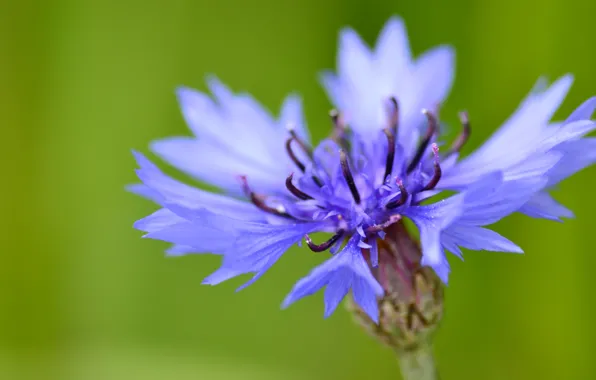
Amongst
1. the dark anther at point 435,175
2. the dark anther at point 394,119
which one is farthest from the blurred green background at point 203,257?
the dark anther at point 435,175

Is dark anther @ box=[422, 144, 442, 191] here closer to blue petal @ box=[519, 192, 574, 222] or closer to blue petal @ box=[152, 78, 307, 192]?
blue petal @ box=[519, 192, 574, 222]

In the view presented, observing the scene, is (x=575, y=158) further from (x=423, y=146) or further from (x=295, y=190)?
(x=295, y=190)

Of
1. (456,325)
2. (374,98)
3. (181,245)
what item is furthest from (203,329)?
(181,245)

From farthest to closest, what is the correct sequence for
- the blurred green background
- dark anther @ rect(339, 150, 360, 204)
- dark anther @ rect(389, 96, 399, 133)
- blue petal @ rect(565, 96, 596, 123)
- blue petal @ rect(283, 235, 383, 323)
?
the blurred green background, dark anther @ rect(389, 96, 399, 133), dark anther @ rect(339, 150, 360, 204), blue petal @ rect(565, 96, 596, 123), blue petal @ rect(283, 235, 383, 323)

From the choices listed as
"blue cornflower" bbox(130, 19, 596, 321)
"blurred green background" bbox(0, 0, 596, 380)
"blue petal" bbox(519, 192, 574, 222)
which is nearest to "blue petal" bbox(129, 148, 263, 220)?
"blue cornflower" bbox(130, 19, 596, 321)

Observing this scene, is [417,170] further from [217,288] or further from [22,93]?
[22,93]

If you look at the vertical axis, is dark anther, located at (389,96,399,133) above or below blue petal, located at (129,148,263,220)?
above

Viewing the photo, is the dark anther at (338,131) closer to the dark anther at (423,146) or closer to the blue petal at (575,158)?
the dark anther at (423,146)

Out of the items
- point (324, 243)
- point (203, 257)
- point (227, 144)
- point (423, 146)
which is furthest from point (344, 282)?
point (203, 257)
